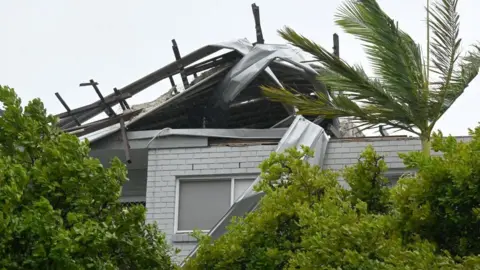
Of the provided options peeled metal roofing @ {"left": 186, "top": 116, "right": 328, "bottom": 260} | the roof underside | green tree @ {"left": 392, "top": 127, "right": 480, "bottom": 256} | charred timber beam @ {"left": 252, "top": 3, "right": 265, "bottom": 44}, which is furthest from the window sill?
green tree @ {"left": 392, "top": 127, "right": 480, "bottom": 256}

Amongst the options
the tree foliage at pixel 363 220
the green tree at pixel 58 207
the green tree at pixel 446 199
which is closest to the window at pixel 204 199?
the green tree at pixel 58 207

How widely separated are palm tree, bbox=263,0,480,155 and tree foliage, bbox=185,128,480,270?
236 centimetres

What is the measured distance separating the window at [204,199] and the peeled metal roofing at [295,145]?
0.67 meters

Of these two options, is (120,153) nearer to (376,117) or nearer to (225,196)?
(225,196)

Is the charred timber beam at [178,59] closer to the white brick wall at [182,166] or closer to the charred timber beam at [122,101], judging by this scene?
the charred timber beam at [122,101]

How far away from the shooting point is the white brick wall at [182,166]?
56.4ft

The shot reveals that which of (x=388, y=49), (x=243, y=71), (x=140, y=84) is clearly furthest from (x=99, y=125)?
(x=388, y=49)

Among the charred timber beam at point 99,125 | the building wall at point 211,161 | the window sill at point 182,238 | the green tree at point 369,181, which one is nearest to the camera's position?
the green tree at point 369,181

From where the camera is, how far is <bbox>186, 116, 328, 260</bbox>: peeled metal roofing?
15742mm

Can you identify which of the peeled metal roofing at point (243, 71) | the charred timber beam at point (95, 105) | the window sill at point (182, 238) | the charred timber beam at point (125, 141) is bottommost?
the window sill at point (182, 238)

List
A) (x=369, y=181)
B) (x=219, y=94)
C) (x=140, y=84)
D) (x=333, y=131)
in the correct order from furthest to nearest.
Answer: (x=140, y=84) → (x=333, y=131) → (x=219, y=94) → (x=369, y=181)

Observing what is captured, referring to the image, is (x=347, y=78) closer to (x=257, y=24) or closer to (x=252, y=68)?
(x=252, y=68)

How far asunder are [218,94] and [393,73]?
467 cm

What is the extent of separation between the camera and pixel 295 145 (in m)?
16.5
